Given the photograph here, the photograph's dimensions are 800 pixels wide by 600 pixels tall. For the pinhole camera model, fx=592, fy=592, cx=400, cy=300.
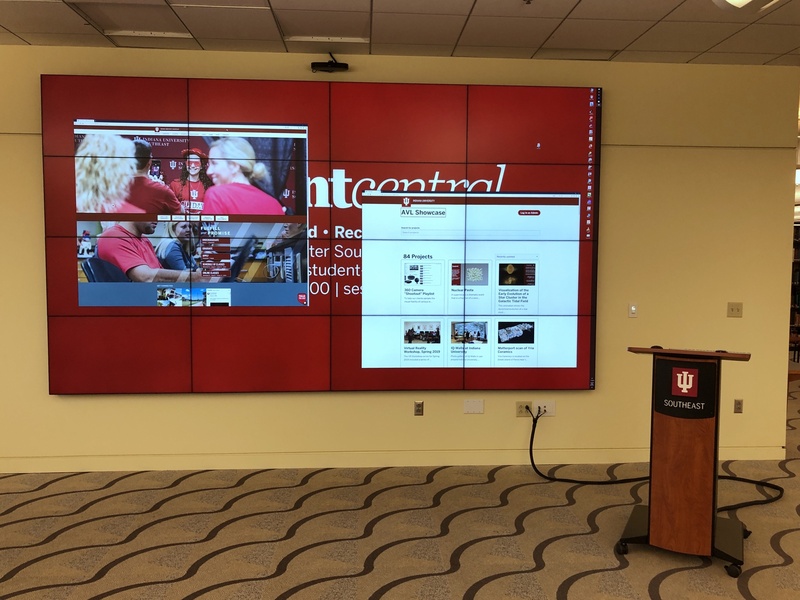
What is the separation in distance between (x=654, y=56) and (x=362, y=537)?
401 centimetres

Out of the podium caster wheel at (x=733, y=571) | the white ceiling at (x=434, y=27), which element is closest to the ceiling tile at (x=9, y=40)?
the white ceiling at (x=434, y=27)

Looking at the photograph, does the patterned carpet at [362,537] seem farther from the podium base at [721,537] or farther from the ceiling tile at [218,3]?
the ceiling tile at [218,3]

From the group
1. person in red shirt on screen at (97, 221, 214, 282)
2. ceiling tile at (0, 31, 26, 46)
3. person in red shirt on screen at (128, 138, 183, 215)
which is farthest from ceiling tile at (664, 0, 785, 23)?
ceiling tile at (0, 31, 26, 46)

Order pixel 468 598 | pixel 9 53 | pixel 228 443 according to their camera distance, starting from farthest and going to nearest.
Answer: pixel 228 443
pixel 9 53
pixel 468 598

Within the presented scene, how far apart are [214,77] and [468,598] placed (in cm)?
385

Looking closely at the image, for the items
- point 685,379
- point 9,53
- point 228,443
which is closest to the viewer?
point 685,379

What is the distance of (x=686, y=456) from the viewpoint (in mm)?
3133

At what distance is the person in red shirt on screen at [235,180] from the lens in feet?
14.3

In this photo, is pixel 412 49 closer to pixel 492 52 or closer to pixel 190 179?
pixel 492 52

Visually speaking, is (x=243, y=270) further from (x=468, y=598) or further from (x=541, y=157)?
(x=468, y=598)

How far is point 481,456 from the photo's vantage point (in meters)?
4.66

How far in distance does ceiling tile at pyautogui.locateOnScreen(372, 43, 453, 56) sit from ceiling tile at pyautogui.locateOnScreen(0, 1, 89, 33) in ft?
6.53

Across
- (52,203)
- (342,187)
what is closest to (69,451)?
(52,203)

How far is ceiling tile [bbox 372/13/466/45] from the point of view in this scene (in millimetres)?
3836
